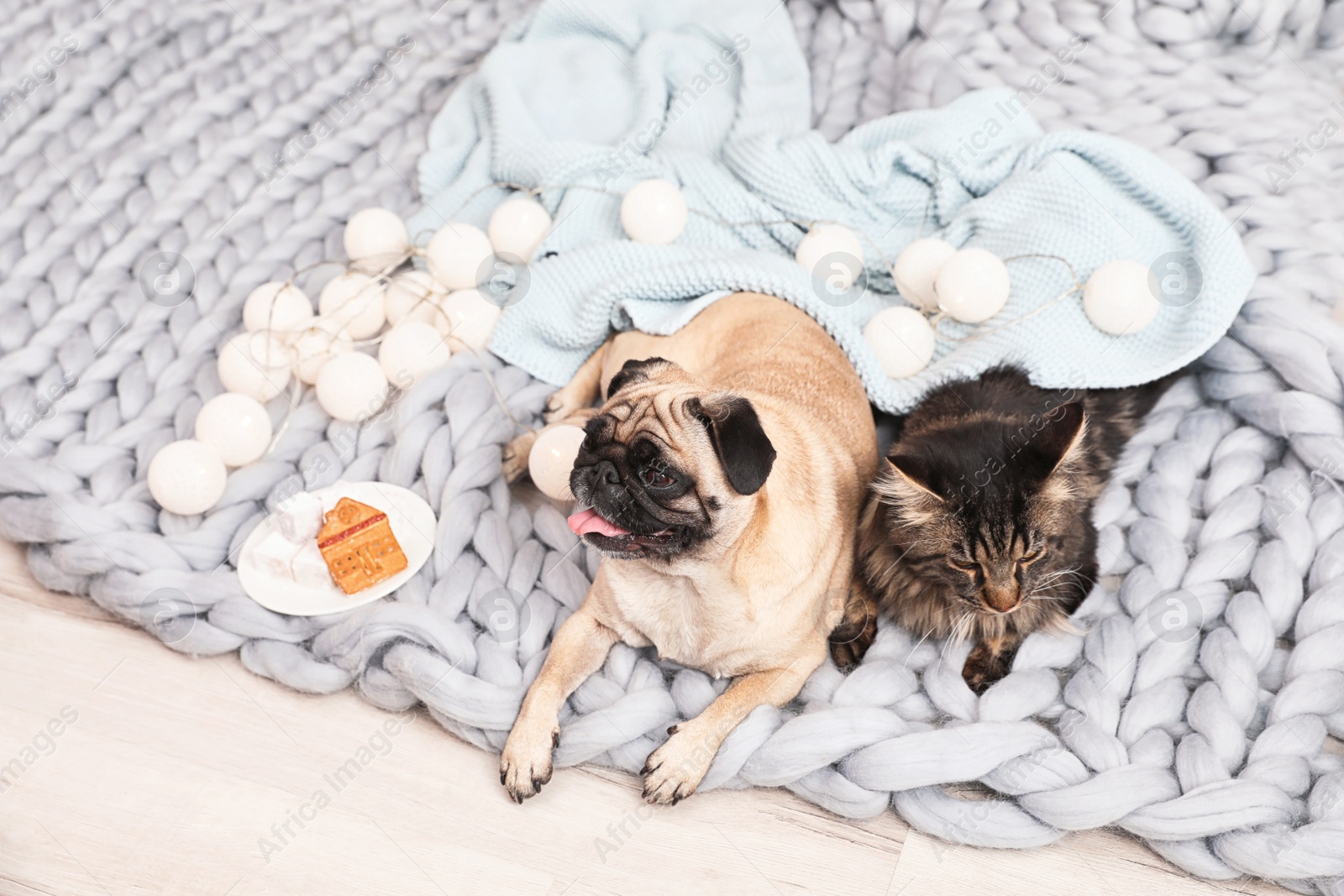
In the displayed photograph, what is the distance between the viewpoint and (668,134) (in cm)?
290

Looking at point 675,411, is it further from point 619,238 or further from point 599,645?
point 619,238

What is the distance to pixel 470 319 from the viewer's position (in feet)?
8.18

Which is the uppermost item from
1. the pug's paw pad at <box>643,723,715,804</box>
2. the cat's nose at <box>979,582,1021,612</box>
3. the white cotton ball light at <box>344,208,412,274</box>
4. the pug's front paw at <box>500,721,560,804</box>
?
the white cotton ball light at <box>344,208,412,274</box>

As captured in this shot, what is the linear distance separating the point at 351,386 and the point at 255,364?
0.26 meters

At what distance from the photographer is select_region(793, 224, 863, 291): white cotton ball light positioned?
2.46 metres

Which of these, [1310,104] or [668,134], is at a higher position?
[668,134]

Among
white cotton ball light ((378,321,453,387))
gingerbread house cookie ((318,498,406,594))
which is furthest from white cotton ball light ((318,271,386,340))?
gingerbread house cookie ((318,498,406,594))

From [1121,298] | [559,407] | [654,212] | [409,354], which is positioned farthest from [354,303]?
[1121,298]

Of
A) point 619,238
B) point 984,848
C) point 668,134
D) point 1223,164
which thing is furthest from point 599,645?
point 1223,164

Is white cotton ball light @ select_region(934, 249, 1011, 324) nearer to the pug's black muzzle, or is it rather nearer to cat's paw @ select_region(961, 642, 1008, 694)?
cat's paw @ select_region(961, 642, 1008, 694)

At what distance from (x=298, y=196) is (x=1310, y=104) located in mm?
2846

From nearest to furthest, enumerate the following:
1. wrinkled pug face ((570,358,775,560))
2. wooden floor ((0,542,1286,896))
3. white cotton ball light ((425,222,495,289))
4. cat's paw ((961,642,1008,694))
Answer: wrinkled pug face ((570,358,775,560))
wooden floor ((0,542,1286,896))
cat's paw ((961,642,1008,694))
white cotton ball light ((425,222,495,289))

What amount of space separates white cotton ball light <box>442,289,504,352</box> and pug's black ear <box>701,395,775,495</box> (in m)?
1.20

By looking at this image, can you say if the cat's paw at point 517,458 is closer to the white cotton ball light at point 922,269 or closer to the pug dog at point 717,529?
the pug dog at point 717,529
